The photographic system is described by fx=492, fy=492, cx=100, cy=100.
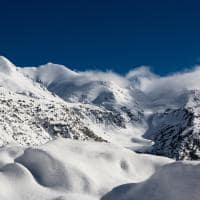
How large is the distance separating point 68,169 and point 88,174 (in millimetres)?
1929

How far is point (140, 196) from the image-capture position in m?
40.6

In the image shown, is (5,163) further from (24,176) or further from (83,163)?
(83,163)

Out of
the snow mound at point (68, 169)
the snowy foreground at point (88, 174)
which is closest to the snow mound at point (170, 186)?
the snowy foreground at point (88, 174)

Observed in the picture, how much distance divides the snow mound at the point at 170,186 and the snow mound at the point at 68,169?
9.64 feet

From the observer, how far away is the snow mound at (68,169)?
143ft

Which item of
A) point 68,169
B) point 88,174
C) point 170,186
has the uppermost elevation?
point 68,169

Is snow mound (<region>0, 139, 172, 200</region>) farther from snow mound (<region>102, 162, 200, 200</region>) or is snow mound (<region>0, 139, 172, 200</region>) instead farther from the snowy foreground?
snow mound (<region>102, 162, 200, 200</region>)

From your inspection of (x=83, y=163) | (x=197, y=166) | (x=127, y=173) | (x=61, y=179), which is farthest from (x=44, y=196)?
(x=197, y=166)

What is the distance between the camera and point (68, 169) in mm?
45562

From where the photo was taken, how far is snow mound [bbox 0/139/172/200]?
143 feet

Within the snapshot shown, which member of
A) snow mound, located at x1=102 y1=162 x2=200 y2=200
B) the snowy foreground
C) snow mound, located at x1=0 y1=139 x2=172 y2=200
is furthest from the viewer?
snow mound, located at x1=0 y1=139 x2=172 y2=200

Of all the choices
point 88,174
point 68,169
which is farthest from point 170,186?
point 68,169

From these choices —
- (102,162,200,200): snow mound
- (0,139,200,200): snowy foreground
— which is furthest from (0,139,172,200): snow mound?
(102,162,200,200): snow mound

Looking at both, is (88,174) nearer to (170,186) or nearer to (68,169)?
(68,169)
